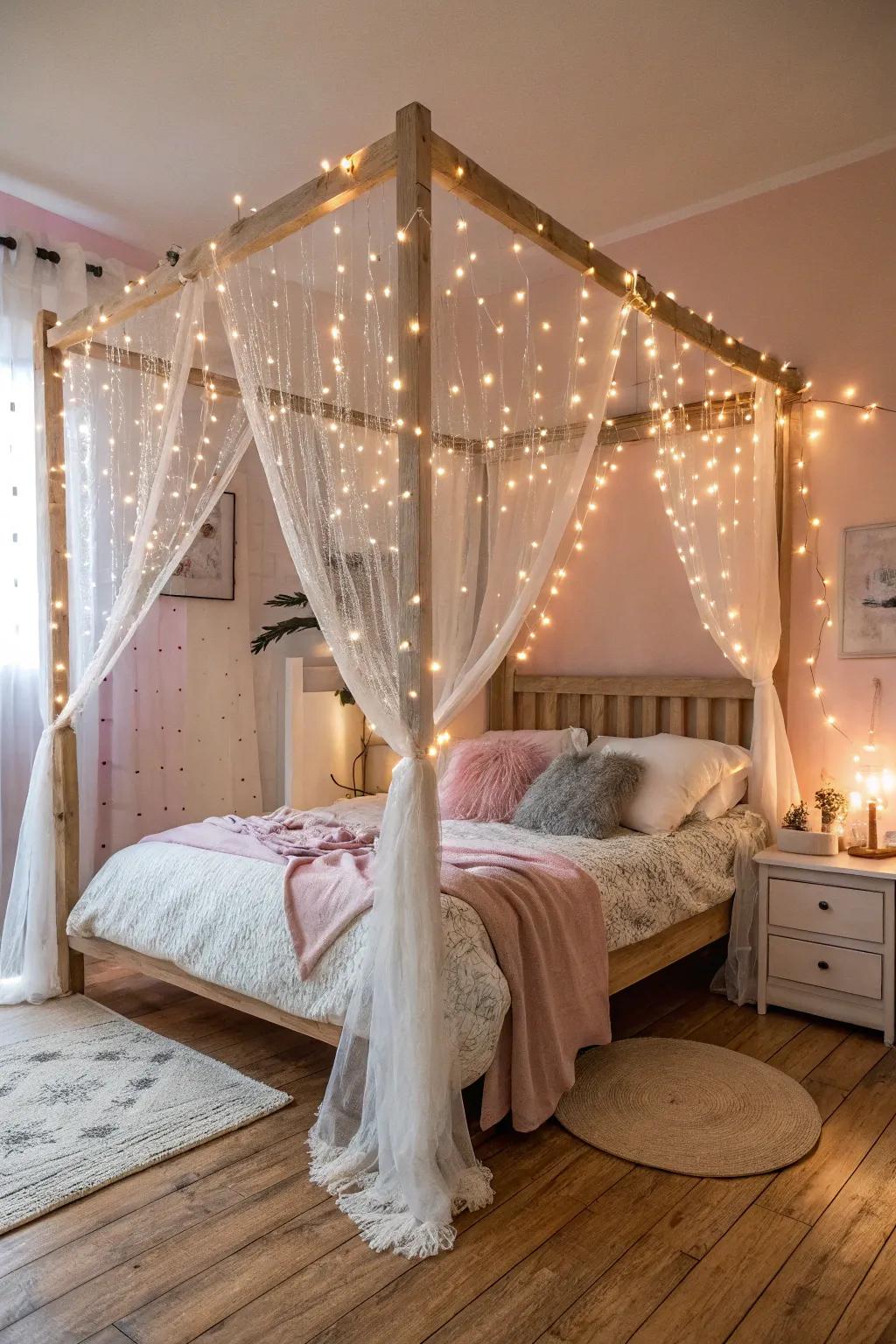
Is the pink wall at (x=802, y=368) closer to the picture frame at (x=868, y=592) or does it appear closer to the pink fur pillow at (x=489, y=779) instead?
the picture frame at (x=868, y=592)

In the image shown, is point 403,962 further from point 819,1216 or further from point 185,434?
point 185,434

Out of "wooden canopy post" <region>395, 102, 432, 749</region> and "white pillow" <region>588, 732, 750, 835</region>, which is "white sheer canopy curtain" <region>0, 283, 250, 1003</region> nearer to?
"wooden canopy post" <region>395, 102, 432, 749</region>

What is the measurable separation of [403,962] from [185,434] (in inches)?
111

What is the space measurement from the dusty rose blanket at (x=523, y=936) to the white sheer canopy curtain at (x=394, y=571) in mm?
239

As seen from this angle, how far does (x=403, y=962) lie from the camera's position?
213cm

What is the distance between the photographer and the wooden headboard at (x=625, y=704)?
3.96 meters

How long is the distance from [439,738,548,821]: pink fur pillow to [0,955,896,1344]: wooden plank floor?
142 cm

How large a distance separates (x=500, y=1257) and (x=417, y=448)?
1744mm

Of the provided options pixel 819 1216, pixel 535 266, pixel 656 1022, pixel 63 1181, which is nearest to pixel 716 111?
pixel 535 266

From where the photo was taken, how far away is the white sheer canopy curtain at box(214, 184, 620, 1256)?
2090 millimetres

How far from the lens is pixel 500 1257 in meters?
1.93

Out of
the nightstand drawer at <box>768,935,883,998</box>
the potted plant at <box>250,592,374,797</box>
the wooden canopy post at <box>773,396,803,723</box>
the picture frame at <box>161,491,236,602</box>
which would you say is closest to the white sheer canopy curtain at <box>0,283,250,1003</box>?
the picture frame at <box>161,491,236,602</box>

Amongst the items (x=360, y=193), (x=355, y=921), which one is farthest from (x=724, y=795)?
(x=360, y=193)

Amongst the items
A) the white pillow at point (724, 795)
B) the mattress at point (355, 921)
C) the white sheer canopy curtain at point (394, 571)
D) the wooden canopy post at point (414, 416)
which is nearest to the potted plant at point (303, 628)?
the mattress at point (355, 921)
